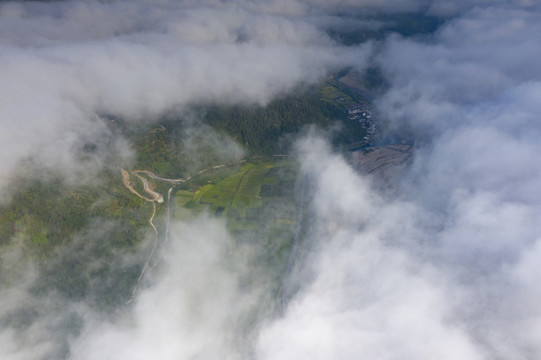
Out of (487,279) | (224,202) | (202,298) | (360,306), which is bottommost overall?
(202,298)

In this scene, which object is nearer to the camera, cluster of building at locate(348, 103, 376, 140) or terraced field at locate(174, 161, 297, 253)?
terraced field at locate(174, 161, 297, 253)

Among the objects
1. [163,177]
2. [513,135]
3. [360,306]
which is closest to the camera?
[360,306]

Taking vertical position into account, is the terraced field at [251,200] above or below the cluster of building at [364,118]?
below

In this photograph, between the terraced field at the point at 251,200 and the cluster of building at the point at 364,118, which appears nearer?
the terraced field at the point at 251,200

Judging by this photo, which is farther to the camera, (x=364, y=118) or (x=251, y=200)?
(x=364, y=118)

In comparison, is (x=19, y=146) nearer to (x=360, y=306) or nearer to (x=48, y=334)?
(x=48, y=334)

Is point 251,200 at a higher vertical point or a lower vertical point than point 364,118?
lower

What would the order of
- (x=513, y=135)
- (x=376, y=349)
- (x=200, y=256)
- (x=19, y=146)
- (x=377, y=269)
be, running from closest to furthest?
(x=376, y=349) → (x=377, y=269) → (x=200, y=256) → (x=513, y=135) → (x=19, y=146)

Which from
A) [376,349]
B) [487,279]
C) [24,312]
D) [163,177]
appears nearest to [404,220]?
[487,279]

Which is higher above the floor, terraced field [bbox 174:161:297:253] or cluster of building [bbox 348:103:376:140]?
cluster of building [bbox 348:103:376:140]

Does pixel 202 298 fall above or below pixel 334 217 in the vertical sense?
below

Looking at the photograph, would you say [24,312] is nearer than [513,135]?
Yes
